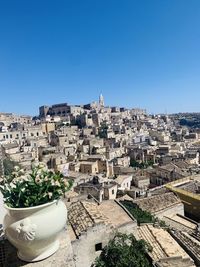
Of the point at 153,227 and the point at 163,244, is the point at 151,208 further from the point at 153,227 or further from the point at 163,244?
the point at 163,244

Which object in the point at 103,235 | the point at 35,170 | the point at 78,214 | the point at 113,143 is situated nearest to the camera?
the point at 35,170

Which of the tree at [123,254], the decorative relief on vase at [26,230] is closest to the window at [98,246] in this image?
the tree at [123,254]

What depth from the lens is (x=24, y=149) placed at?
51.2 metres

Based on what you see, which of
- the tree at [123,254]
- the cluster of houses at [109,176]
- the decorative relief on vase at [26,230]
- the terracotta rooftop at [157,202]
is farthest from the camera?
the terracotta rooftop at [157,202]

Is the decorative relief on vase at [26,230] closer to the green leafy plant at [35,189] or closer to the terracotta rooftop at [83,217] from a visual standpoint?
the green leafy plant at [35,189]

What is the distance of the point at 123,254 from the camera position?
9000 millimetres

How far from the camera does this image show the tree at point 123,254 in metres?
8.81

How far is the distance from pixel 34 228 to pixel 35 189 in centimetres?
71

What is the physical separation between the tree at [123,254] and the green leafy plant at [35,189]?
5137 mm

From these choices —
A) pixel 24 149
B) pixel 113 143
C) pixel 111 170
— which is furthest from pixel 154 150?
pixel 24 149

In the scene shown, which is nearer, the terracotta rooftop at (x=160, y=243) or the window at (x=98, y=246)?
the window at (x=98, y=246)

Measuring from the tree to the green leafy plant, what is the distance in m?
5.14

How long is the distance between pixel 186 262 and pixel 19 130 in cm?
6002

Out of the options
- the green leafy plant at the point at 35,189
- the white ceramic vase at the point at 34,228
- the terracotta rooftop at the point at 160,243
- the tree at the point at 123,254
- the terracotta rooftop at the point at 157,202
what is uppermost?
the green leafy plant at the point at 35,189
